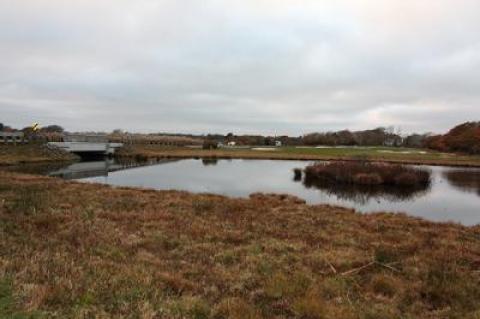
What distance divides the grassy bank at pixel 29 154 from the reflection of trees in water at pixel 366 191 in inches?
1327

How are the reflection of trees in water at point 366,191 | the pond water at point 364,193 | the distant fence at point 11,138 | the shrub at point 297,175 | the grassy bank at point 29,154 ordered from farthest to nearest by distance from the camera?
the distant fence at point 11,138, the grassy bank at point 29,154, the shrub at point 297,175, the reflection of trees in water at point 366,191, the pond water at point 364,193

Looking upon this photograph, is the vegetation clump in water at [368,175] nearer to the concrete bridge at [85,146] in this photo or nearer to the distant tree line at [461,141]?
the concrete bridge at [85,146]

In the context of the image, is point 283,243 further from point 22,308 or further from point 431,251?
point 22,308

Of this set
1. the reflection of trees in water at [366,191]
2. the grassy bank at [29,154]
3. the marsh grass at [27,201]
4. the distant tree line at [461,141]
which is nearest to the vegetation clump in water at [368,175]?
the reflection of trees in water at [366,191]

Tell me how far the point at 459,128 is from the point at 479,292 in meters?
113

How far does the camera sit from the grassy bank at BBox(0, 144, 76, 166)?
156ft

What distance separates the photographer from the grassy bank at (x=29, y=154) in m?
47.7

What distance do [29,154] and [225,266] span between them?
170 ft

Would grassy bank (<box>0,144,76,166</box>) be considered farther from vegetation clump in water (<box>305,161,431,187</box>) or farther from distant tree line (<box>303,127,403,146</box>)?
distant tree line (<box>303,127,403,146</box>)

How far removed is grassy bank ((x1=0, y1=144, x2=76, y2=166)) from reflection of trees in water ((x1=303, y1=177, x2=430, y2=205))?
3370 centimetres

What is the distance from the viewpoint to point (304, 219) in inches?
536

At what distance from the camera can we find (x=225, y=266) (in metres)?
7.91

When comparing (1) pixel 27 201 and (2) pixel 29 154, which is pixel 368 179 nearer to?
(1) pixel 27 201

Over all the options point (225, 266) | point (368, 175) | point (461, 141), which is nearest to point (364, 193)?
point (368, 175)
